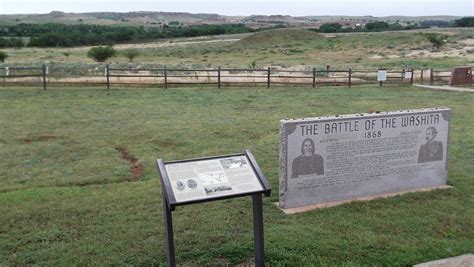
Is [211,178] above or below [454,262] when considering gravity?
above

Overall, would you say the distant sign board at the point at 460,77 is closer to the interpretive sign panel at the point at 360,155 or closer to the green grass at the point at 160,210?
the green grass at the point at 160,210

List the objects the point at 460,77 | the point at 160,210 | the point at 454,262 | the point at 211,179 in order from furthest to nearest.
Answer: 1. the point at 460,77
2. the point at 160,210
3. the point at 454,262
4. the point at 211,179

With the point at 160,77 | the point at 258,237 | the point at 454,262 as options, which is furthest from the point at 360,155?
the point at 160,77

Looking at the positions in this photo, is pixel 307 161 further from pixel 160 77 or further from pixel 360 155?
pixel 160 77

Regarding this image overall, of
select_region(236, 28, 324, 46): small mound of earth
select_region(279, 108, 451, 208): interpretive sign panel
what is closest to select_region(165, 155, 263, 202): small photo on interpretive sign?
select_region(279, 108, 451, 208): interpretive sign panel

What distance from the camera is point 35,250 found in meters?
5.13

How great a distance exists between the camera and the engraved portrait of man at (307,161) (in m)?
6.37

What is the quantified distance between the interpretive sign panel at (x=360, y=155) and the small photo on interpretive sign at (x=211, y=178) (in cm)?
174

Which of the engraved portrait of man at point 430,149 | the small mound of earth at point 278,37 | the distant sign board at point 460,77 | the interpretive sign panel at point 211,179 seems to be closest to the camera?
the interpretive sign panel at point 211,179

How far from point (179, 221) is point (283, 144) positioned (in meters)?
1.58

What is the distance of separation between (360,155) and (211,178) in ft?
9.80

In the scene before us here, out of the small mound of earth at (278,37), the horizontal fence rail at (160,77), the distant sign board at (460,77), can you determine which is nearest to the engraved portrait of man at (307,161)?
the horizontal fence rail at (160,77)

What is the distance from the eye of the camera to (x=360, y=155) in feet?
22.1

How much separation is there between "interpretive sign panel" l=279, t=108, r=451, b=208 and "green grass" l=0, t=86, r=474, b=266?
33cm
